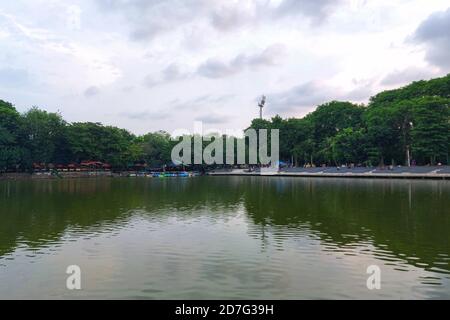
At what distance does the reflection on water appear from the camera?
9.12 meters

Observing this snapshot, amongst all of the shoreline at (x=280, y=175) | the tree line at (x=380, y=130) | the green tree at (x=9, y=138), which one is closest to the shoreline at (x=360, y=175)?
the shoreline at (x=280, y=175)

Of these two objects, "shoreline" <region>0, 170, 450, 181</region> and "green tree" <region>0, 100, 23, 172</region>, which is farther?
"green tree" <region>0, 100, 23, 172</region>

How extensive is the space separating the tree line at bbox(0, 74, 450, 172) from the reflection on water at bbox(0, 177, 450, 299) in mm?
46950

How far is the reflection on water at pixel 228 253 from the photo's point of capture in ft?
29.9

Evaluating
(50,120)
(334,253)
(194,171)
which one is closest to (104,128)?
(50,120)

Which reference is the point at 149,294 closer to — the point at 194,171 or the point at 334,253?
the point at 334,253

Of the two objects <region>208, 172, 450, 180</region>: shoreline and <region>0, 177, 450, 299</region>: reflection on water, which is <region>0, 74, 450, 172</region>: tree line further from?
<region>0, 177, 450, 299</region>: reflection on water

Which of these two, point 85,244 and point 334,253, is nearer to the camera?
point 334,253

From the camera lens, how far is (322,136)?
89938 millimetres

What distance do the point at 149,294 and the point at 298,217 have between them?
480 inches

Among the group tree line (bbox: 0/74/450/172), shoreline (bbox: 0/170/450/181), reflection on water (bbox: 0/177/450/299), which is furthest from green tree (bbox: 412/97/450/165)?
reflection on water (bbox: 0/177/450/299)

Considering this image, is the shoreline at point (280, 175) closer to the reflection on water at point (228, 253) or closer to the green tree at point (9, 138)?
the green tree at point (9, 138)

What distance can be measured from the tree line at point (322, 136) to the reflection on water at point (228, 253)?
4695 centimetres

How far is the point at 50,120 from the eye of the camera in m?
80.9
